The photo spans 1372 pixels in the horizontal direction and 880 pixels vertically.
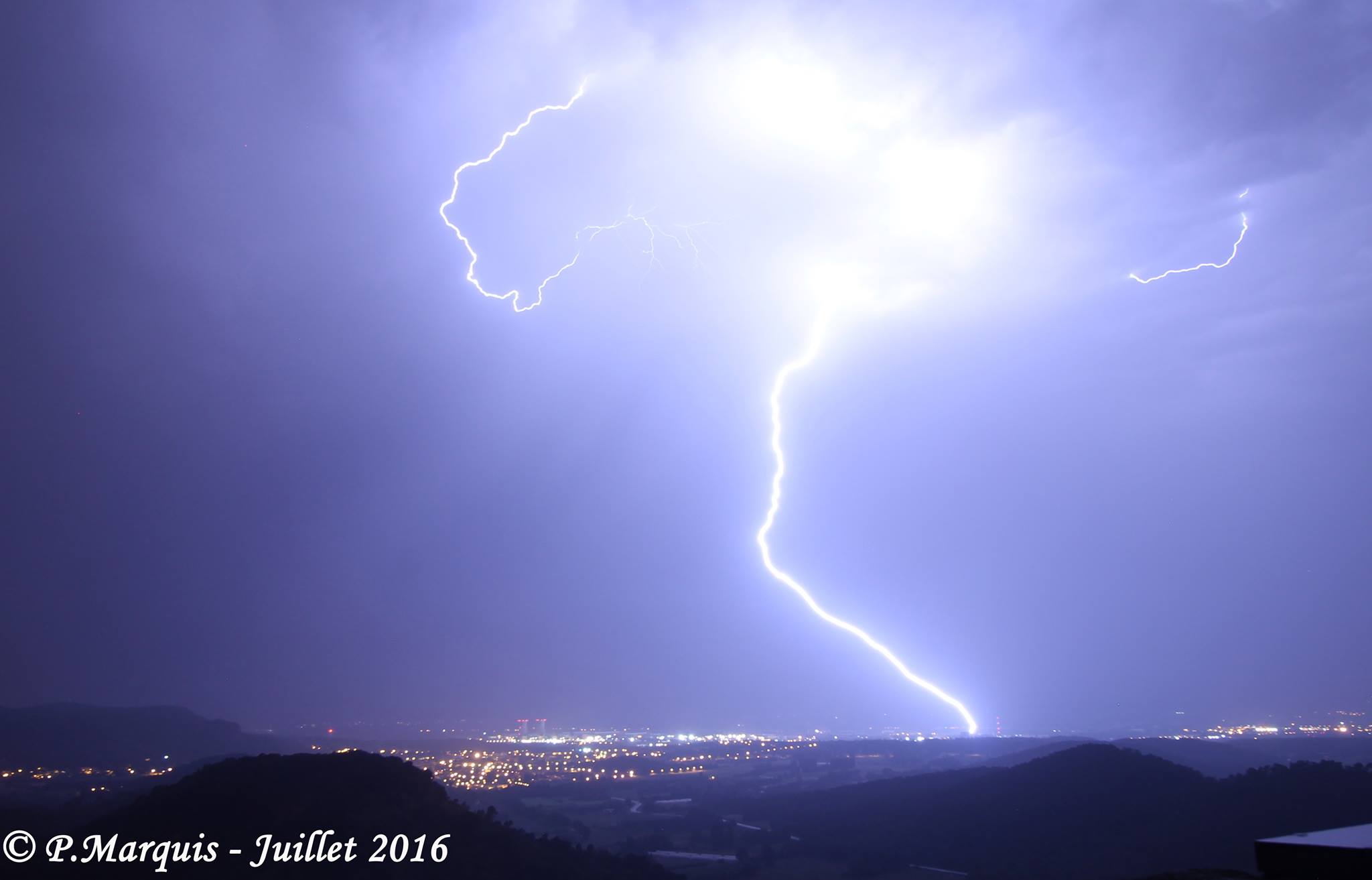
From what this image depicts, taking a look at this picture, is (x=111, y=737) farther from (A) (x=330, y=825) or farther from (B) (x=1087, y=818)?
(B) (x=1087, y=818)

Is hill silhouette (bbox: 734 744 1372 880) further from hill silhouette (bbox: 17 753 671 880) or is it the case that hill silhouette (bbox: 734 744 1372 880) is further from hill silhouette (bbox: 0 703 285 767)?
hill silhouette (bbox: 0 703 285 767)

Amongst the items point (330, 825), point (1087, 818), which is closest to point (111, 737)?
point (330, 825)

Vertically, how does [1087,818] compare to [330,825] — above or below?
below

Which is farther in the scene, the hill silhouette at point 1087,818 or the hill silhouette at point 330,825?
the hill silhouette at point 1087,818

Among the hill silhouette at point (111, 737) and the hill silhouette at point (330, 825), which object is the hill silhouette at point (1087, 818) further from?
the hill silhouette at point (111, 737)

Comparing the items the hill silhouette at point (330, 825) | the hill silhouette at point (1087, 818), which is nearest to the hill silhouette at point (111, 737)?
the hill silhouette at point (330, 825)
